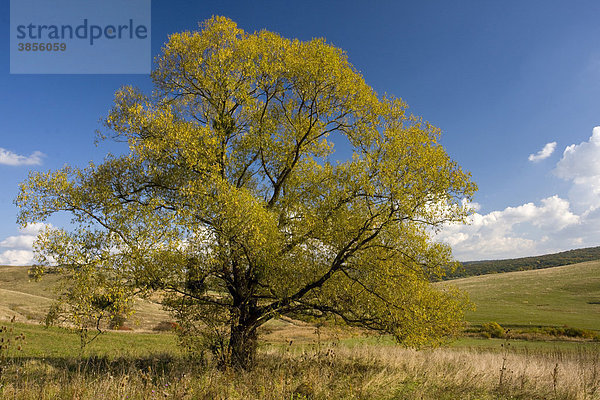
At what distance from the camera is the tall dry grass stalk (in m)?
7.89

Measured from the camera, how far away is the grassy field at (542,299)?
177 ft

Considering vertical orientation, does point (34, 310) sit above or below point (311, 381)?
below

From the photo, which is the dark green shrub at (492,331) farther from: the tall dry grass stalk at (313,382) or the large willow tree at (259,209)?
the large willow tree at (259,209)

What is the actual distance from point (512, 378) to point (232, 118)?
15.5m

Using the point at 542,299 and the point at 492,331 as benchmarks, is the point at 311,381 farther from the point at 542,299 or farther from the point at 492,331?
the point at 542,299

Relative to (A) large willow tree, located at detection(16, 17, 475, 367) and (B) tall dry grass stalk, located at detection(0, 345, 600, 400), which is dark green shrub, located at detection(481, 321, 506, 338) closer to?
(B) tall dry grass stalk, located at detection(0, 345, 600, 400)

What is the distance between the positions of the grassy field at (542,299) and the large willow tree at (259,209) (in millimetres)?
48681

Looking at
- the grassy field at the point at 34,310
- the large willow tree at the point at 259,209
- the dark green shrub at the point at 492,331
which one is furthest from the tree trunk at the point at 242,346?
the dark green shrub at the point at 492,331

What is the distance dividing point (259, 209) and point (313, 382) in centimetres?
536

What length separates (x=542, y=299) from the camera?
7800 centimetres

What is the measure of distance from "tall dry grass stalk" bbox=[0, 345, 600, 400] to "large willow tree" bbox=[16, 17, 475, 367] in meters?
1.37

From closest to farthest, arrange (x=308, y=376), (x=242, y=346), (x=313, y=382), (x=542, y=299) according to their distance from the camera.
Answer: (x=313, y=382), (x=308, y=376), (x=242, y=346), (x=542, y=299)

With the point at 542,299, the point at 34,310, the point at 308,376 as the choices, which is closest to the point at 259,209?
the point at 308,376

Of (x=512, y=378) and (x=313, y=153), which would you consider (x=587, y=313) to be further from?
(x=313, y=153)
